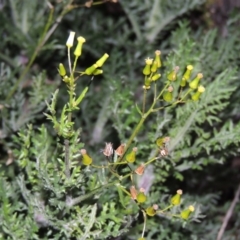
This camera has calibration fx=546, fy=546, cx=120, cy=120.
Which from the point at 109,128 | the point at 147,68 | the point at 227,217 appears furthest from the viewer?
the point at 109,128

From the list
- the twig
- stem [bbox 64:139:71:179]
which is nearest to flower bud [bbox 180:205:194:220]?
stem [bbox 64:139:71:179]

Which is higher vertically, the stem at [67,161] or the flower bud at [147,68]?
the flower bud at [147,68]

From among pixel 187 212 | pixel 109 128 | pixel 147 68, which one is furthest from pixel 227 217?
pixel 147 68

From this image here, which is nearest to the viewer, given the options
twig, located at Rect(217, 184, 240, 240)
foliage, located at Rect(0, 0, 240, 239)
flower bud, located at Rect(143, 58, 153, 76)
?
flower bud, located at Rect(143, 58, 153, 76)

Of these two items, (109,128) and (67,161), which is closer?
(67,161)

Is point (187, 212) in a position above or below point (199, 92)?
below

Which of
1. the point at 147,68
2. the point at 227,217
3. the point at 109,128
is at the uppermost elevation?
the point at 147,68

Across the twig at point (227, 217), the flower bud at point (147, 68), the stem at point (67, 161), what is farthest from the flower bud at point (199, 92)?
the twig at point (227, 217)

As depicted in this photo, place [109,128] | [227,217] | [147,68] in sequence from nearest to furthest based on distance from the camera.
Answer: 1. [147,68]
2. [227,217]
3. [109,128]

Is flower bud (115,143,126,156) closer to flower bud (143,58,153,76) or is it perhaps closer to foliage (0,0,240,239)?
foliage (0,0,240,239)

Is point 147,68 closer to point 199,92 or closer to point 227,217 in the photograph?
point 199,92

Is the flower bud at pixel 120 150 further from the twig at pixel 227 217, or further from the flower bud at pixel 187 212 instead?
the twig at pixel 227 217

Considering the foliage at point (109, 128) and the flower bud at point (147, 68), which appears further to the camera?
the foliage at point (109, 128)
